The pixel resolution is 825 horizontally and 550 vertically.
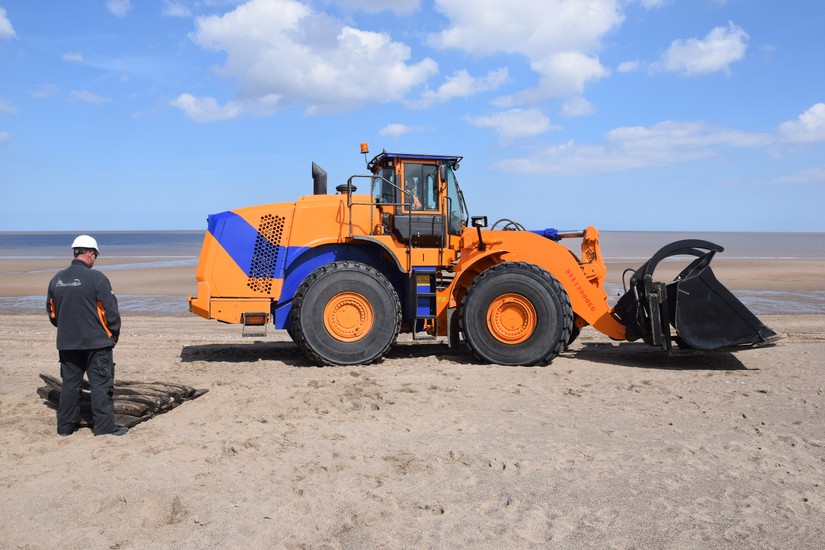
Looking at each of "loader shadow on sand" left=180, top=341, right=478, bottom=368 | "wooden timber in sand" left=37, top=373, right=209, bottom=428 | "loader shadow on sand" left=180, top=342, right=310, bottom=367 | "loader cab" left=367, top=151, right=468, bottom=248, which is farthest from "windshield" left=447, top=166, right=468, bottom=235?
"wooden timber in sand" left=37, top=373, right=209, bottom=428

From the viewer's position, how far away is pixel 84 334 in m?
5.89

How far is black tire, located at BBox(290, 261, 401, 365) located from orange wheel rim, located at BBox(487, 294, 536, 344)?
1.17 metres

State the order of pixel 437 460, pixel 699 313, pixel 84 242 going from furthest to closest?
pixel 699 313
pixel 84 242
pixel 437 460

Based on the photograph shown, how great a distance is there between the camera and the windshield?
9.41 m

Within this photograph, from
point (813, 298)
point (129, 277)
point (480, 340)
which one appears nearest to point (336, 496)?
point (480, 340)

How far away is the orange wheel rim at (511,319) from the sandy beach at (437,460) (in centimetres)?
46

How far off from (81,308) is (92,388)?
2.20 feet

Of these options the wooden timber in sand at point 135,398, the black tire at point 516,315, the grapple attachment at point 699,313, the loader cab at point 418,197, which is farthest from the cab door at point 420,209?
the wooden timber in sand at point 135,398

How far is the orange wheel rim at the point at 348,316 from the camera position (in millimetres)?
8773

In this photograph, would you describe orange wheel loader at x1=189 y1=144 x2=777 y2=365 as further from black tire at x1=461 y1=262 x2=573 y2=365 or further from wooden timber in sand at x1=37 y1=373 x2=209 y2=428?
wooden timber in sand at x1=37 y1=373 x2=209 y2=428

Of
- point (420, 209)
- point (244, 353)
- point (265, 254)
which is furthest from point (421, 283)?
point (244, 353)

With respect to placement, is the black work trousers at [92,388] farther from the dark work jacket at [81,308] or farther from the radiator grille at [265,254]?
the radiator grille at [265,254]

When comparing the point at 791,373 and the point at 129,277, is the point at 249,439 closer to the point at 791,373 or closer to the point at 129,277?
the point at 791,373

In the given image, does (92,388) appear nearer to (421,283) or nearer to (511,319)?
(421,283)
